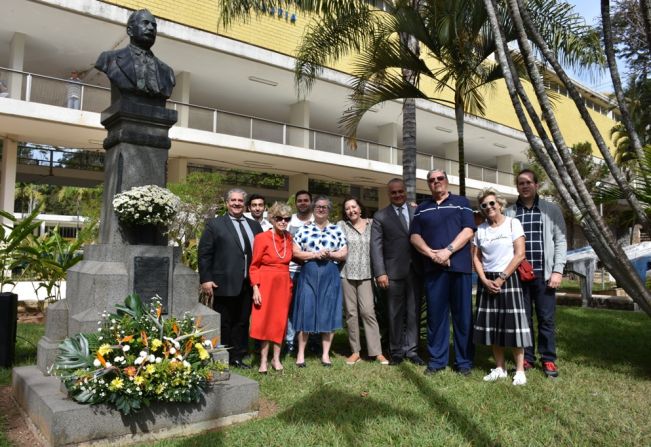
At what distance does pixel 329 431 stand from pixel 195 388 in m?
1.02

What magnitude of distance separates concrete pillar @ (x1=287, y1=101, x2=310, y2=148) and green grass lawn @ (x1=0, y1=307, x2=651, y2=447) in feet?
48.2

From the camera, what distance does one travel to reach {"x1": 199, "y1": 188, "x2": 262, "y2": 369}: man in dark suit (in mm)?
5438

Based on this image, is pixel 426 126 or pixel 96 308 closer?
pixel 96 308

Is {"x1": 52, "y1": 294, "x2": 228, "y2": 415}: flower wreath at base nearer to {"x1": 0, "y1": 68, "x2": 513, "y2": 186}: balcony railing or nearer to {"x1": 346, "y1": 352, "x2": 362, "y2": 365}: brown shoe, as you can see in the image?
{"x1": 346, "y1": 352, "x2": 362, "y2": 365}: brown shoe

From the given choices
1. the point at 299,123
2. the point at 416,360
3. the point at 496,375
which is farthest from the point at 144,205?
the point at 299,123

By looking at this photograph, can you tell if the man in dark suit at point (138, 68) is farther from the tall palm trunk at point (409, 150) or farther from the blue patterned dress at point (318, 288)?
the tall palm trunk at point (409, 150)

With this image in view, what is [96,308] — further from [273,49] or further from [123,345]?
[273,49]

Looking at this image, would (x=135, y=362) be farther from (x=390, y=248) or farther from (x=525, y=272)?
(x=525, y=272)

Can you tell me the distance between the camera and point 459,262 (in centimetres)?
525

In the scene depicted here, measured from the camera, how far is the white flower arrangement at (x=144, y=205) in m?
4.47

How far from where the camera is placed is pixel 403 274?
220 inches

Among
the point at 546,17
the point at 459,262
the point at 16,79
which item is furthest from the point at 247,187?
the point at 459,262

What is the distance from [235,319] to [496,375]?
2.70m

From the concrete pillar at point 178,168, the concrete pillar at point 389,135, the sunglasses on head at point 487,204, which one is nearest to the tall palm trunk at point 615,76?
the sunglasses on head at point 487,204
